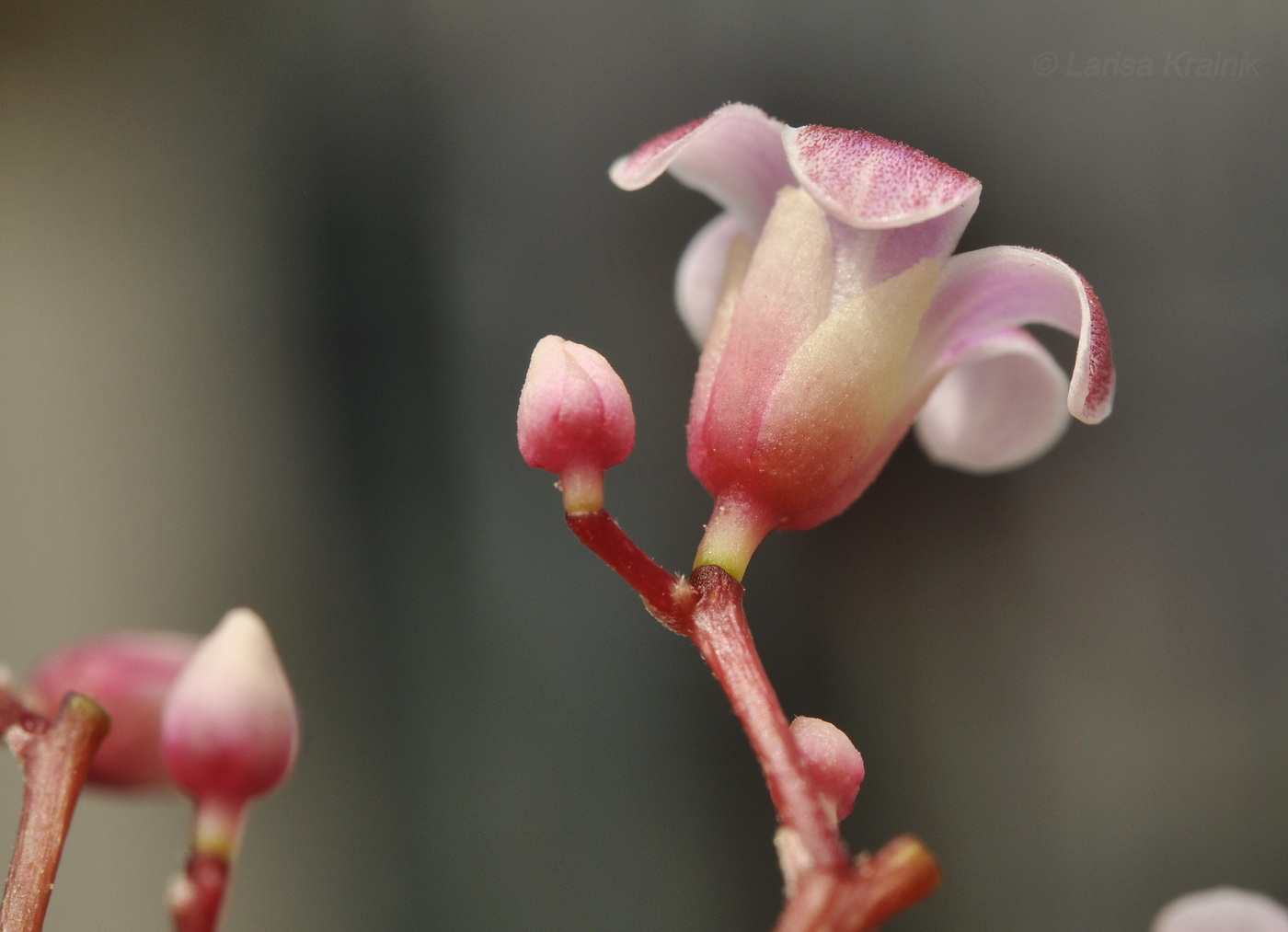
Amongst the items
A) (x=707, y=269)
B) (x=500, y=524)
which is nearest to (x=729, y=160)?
(x=707, y=269)

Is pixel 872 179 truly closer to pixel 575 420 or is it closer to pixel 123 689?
pixel 575 420

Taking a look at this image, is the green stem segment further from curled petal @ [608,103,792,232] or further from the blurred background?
the blurred background

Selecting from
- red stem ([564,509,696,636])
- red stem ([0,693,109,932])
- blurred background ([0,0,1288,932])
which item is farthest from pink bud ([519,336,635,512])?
blurred background ([0,0,1288,932])

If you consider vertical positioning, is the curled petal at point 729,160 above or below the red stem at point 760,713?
above

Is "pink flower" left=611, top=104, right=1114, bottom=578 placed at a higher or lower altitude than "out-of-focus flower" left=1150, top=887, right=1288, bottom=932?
higher

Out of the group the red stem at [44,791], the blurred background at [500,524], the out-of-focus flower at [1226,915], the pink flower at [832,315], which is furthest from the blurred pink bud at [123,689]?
the blurred background at [500,524]

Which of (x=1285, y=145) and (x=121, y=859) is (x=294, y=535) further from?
(x=1285, y=145)

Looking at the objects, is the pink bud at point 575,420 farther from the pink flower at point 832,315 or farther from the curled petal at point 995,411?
the curled petal at point 995,411
